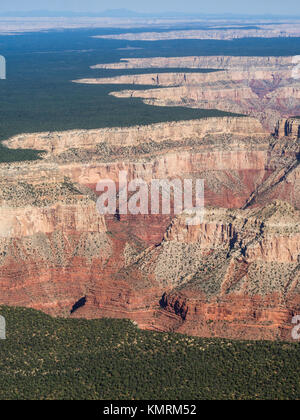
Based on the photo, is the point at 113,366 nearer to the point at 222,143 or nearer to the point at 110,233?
the point at 110,233

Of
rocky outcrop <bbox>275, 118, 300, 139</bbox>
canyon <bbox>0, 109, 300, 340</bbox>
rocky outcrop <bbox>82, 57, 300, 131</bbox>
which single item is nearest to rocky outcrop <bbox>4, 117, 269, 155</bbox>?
rocky outcrop <bbox>275, 118, 300, 139</bbox>

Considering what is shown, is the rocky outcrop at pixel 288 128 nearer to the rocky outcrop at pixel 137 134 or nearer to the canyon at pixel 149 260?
the rocky outcrop at pixel 137 134

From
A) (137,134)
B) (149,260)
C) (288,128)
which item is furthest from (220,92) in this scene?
(149,260)

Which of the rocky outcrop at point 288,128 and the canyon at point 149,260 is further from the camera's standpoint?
the rocky outcrop at point 288,128

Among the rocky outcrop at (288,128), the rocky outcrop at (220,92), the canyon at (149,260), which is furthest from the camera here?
the rocky outcrop at (220,92)

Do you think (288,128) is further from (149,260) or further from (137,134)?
(149,260)

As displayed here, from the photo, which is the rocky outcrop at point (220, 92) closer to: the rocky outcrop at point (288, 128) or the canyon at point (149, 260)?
the rocky outcrop at point (288, 128)

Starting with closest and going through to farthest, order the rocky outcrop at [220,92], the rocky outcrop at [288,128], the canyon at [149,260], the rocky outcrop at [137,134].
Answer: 1. the canyon at [149,260]
2. the rocky outcrop at [137,134]
3. the rocky outcrop at [288,128]
4. the rocky outcrop at [220,92]

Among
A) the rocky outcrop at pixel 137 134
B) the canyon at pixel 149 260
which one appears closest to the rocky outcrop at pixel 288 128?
the rocky outcrop at pixel 137 134

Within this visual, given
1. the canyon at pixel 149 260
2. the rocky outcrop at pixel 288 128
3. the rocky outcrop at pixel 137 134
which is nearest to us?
the canyon at pixel 149 260

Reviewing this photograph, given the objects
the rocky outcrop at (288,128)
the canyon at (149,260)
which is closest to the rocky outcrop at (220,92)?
the rocky outcrop at (288,128)

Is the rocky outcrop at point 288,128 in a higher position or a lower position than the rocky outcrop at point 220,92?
higher

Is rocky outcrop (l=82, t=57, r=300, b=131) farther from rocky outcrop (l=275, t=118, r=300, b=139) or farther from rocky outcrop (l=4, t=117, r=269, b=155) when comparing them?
rocky outcrop (l=275, t=118, r=300, b=139)
